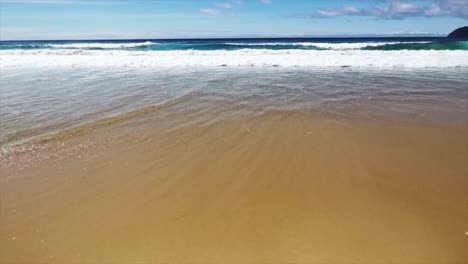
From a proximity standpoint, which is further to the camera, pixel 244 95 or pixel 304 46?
pixel 304 46

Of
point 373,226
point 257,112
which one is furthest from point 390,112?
point 373,226

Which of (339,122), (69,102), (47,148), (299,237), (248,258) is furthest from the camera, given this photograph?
(69,102)

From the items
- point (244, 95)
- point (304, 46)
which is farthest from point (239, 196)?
point (304, 46)

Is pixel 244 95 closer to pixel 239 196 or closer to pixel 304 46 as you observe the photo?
pixel 239 196

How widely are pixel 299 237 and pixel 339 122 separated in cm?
351

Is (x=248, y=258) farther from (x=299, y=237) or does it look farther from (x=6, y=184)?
(x=6, y=184)

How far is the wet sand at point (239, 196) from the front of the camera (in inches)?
102

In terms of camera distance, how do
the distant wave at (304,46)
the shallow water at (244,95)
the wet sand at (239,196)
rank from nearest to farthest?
1. the wet sand at (239,196)
2. the shallow water at (244,95)
3. the distant wave at (304,46)

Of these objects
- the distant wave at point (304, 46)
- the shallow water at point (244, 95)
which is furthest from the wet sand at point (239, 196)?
the distant wave at point (304, 46)

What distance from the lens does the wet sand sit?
260 centimetres

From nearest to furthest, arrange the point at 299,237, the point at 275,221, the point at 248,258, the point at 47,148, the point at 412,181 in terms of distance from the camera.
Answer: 1. the point at 248,258
2. the point at 299,237
3. the point at 275,221
4. the point at 412,181
5. the point at 47,148

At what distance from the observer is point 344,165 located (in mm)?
4059

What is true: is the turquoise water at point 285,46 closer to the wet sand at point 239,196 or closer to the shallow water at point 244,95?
the shallow water at point 244,95

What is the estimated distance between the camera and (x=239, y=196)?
337cm
